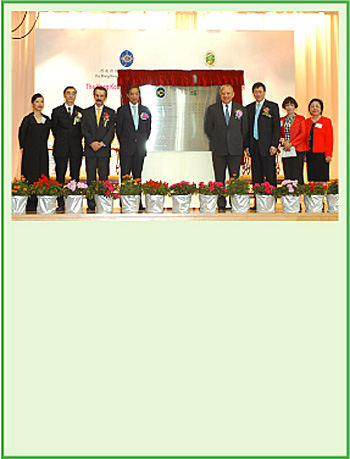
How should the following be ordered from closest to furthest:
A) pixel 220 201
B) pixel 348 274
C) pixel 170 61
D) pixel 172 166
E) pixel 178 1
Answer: pixel 178 1, pixel 348 274, pixel 220 201, pixel 172 166, pixel 170 61

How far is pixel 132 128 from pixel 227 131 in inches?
32.9

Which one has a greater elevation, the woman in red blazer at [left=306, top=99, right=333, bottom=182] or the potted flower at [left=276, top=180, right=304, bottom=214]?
the woman in red blazer at [left=306, top=99, right=333, bottom=182]

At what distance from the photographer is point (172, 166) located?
6.19 m

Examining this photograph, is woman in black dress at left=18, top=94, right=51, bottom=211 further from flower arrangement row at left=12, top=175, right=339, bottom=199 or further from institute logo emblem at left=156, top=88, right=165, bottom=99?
institute logo emblem at left=156, top=88, right=165, bottom=99

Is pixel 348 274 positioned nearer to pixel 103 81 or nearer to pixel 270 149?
pixel 270 149

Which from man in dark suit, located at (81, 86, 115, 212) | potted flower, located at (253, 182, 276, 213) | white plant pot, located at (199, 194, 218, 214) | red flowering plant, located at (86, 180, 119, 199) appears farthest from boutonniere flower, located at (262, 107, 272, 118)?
red flowering plant, located at (86, 180, 119, 199)

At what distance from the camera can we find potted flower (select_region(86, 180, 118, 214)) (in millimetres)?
4136

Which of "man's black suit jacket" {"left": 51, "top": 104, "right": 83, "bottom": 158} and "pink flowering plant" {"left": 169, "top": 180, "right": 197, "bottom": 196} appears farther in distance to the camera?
"man's black suit jacket" {"left": 51, "top": 104, "right": 83, "bottom": 158}

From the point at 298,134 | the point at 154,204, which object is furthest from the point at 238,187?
the point at 298,134

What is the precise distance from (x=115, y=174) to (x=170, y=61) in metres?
1.60

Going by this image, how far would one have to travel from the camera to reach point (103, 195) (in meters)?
4.14

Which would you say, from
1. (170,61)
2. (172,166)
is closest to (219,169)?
(172,166)

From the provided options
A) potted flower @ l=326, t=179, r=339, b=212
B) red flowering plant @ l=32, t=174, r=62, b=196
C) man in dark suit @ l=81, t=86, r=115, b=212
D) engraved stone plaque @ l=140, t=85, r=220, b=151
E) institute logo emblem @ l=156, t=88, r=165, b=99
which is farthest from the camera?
institute logo emblem @ l=156, t=88, r=165, b=99

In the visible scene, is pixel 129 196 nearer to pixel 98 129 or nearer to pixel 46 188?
pixel 46 188
